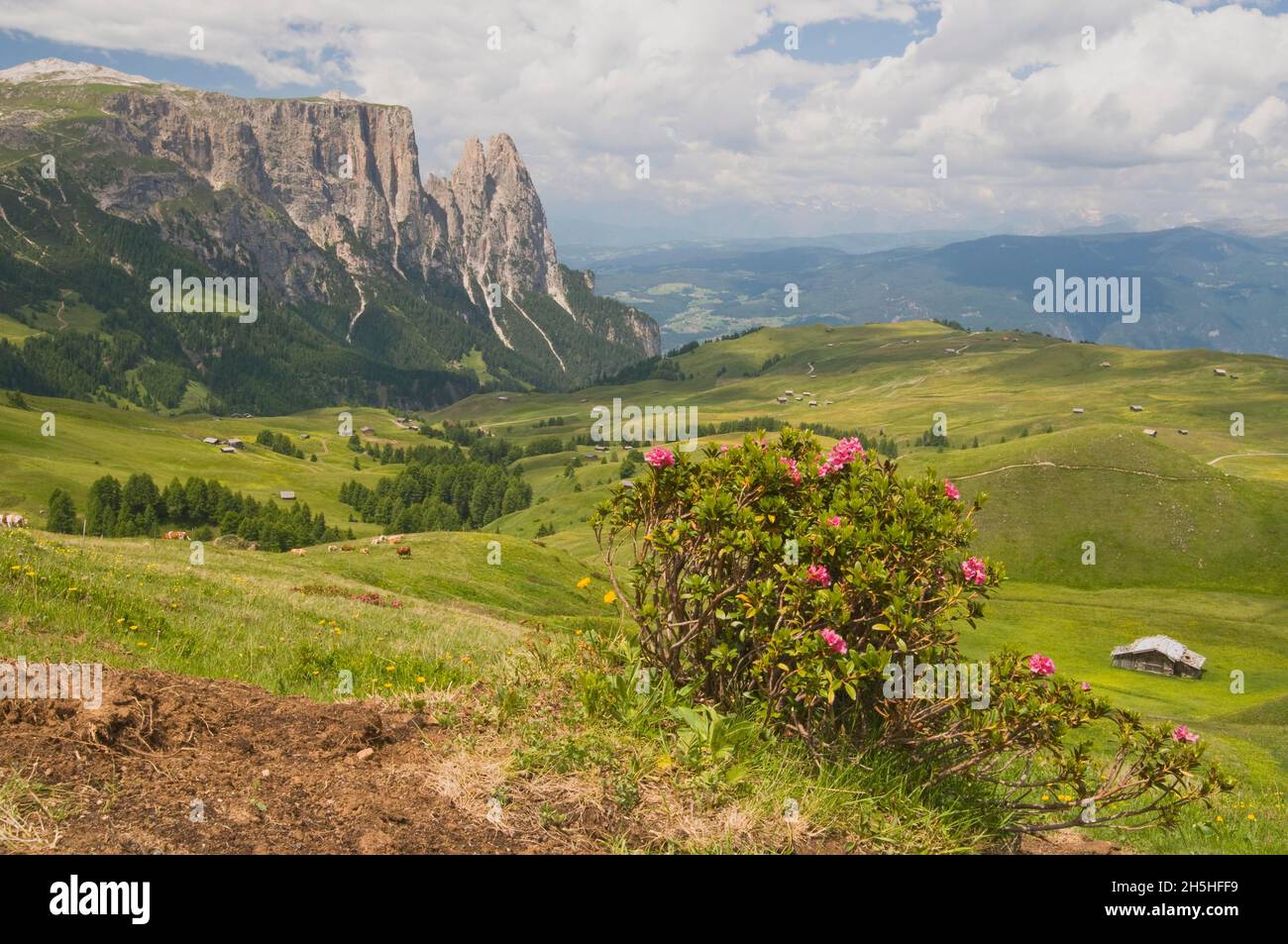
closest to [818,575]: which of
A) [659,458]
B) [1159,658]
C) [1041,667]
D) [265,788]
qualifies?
[659,458]

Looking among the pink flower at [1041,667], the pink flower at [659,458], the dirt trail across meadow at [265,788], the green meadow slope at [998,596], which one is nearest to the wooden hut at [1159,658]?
the green meadow slope at [998,596]

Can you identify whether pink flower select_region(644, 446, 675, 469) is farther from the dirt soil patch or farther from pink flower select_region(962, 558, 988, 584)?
the dirt soil patch

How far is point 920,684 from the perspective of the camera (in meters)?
9.91

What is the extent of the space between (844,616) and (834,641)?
0.40 m

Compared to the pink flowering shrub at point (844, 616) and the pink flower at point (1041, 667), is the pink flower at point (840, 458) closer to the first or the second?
the pink flowering shrub at point (844, 616)

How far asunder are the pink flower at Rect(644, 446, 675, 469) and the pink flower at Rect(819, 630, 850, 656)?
317cm

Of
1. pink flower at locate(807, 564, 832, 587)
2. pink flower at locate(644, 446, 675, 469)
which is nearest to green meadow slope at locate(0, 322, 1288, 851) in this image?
pink flower at locate(644, 446, 675, 469)

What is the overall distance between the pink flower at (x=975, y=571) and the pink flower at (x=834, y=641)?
6.40ft

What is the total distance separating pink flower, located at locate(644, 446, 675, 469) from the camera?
11039 millimetres

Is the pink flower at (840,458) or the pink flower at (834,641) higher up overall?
the pink flower at (840,458)

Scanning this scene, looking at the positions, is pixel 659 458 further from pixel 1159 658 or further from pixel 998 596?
pixel 998 596

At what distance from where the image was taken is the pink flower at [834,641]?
9.20 metres

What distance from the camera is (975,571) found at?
9.98 meters
